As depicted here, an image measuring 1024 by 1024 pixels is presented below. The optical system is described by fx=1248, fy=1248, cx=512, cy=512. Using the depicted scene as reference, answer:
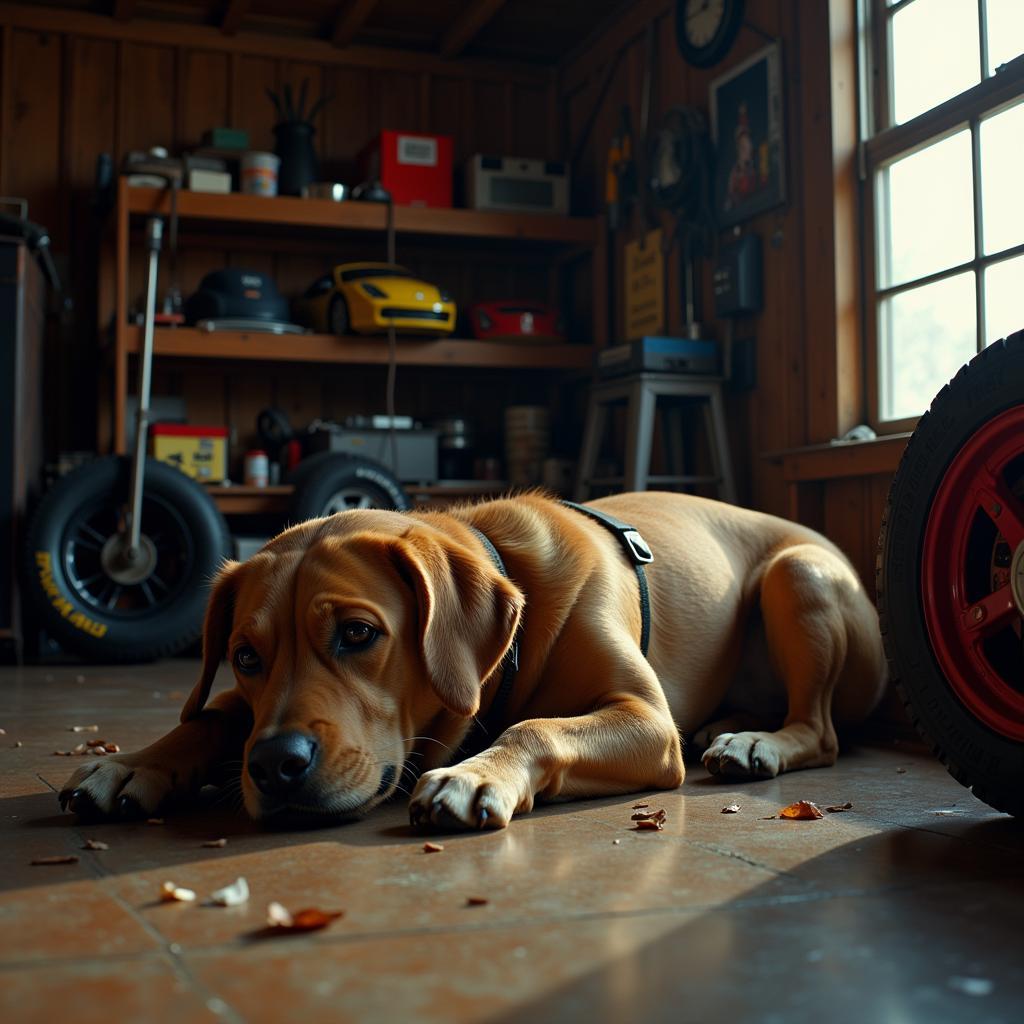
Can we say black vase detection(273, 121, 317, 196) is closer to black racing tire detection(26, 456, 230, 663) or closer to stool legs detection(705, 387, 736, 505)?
black racing tire detection(26, 456, 230, 663)

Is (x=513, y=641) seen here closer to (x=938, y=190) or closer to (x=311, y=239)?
(x=938, y=190)

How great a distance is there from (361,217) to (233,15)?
53.4 inches

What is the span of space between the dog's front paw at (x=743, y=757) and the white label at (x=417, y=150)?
4732 millimetres

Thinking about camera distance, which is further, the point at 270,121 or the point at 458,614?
the point at 270,121

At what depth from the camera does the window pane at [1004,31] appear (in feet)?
12.0

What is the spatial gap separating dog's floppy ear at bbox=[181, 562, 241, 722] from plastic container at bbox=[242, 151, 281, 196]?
4.37 meters

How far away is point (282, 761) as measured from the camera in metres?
1.71

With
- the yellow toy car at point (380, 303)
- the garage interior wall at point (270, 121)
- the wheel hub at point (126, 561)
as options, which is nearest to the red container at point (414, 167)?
the yellow toy car at point (380, 303)

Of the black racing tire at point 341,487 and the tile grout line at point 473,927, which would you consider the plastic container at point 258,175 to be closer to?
the black racing tire at point 341,487

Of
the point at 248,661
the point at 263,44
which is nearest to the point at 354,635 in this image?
the point at 248,661

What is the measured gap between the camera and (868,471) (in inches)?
151

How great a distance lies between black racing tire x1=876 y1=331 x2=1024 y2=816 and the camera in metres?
1.80

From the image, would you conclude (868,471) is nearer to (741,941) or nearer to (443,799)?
(443,799)

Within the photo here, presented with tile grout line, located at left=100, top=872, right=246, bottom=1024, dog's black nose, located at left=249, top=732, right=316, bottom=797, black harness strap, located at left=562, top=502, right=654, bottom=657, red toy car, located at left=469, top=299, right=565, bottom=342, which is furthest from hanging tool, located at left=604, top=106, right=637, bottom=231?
tile grout line, located at left=100, top=872, right=246, bottom=1024
